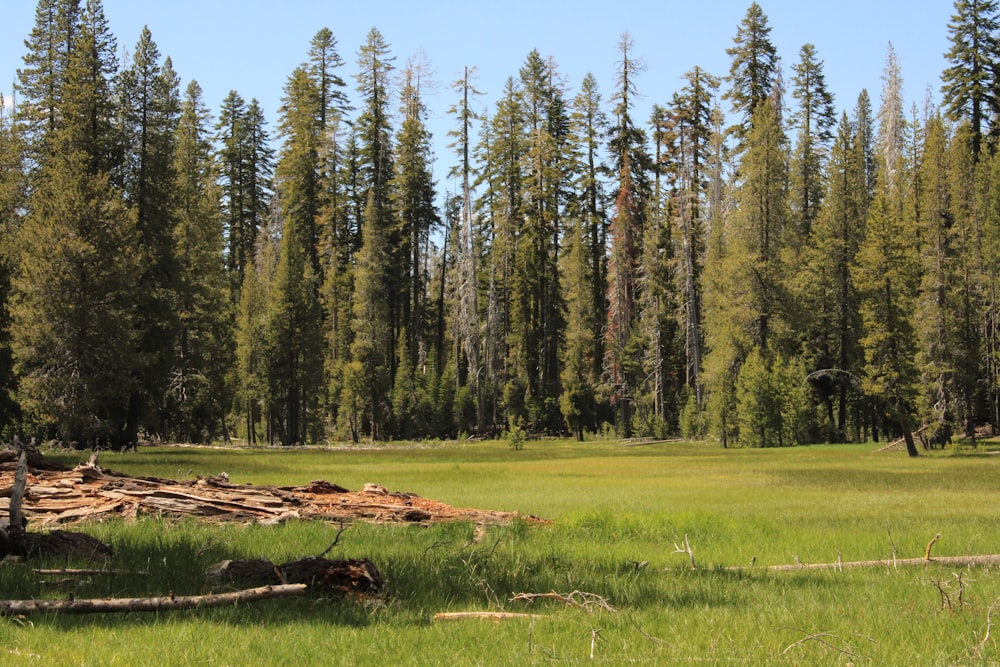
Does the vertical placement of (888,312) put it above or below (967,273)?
below

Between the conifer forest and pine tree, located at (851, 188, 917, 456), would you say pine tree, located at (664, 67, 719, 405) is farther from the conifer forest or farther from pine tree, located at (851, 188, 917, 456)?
pine tree, located at (851, 188, 917, 456)

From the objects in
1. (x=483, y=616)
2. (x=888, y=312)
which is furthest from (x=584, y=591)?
(x=888, y=312)

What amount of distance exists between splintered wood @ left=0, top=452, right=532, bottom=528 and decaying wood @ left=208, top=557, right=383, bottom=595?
14.1ft

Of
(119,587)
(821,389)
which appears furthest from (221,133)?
(119,587)

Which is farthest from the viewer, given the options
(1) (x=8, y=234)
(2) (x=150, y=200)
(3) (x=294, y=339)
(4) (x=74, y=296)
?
(3) (x=294, y=339)

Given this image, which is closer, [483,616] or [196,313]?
[483,616]

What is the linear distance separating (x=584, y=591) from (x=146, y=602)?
3.97 meters

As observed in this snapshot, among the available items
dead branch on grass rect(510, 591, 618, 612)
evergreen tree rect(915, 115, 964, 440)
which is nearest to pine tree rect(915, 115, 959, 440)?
evergreen tree rect(915, 115, 964, 440)

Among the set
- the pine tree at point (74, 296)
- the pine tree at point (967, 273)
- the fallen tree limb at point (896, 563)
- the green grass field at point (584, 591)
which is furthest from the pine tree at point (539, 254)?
the fallen tree limb at point (896, 563)

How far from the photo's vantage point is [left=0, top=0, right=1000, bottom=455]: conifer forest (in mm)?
37969

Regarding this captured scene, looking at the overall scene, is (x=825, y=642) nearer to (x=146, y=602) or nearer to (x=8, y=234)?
(x=146, y=602)

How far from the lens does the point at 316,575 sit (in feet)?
25.7

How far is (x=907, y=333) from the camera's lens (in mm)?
38344

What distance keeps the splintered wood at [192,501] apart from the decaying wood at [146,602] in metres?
5.08
